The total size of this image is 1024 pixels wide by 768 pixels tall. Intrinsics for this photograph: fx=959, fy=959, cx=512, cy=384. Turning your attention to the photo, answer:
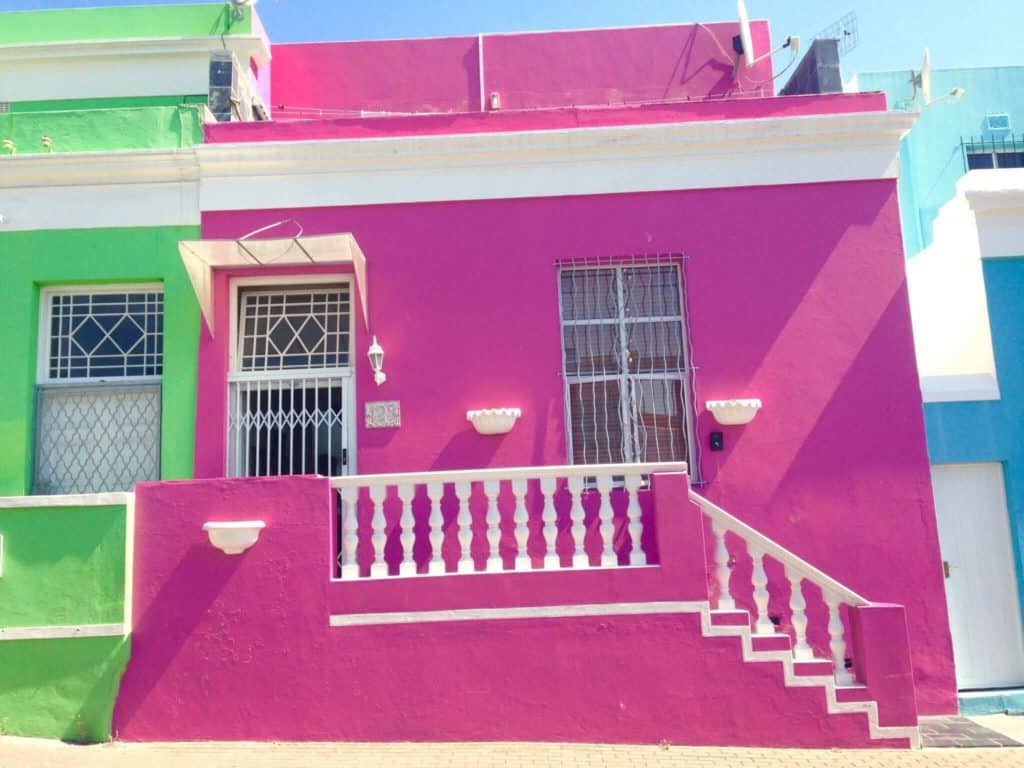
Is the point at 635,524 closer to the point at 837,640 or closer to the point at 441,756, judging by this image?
the point at 837,640

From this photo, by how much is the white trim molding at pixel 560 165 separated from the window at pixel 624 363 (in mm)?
742

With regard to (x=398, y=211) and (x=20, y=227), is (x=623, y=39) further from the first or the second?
(x=20, y=227)

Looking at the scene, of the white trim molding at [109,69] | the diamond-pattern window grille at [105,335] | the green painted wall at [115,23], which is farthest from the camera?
the green painted wall at [115,23]

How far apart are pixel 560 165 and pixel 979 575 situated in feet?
15.2

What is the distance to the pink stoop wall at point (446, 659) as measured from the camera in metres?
5.86

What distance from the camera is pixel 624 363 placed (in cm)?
742

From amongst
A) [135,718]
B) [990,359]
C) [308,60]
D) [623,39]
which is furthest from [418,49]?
[135,718]

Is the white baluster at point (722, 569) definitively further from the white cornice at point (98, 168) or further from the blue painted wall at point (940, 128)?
the blue painted wall at point (940, 128)

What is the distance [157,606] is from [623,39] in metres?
7.83

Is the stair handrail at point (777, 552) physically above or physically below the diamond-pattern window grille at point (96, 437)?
below

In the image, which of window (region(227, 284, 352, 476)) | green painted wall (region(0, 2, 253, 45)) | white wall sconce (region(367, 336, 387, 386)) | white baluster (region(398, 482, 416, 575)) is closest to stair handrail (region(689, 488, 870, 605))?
white baluster (region(398, 482, 416, 575))

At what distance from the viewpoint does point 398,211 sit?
752 centimetres

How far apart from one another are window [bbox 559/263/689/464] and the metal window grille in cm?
724

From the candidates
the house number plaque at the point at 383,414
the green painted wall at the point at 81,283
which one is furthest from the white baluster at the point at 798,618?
the green painted wall at the point at 81,283
